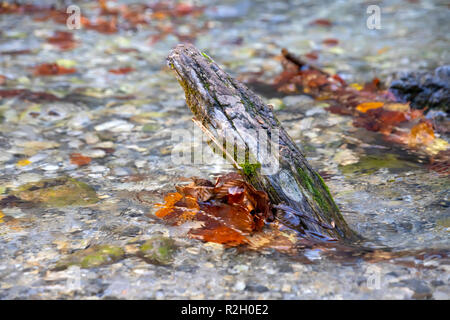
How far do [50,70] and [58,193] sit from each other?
8.40ft

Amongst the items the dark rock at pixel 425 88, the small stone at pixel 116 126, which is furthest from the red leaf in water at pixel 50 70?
the dark rock at pixel 425 88

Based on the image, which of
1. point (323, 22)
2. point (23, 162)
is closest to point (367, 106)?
point (23, 162)

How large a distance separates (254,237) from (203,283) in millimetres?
360

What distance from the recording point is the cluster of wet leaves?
3.35 meters

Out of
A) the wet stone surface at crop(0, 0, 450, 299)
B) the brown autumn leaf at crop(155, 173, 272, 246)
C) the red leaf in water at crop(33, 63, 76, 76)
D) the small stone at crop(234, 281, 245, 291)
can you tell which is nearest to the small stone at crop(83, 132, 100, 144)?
the wet stone surface at crop(0, 0, 450, 299)

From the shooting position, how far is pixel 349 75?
15.9 ft

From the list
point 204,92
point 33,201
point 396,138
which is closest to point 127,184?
point 33,201

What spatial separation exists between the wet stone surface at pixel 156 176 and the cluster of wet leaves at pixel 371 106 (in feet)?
0.50

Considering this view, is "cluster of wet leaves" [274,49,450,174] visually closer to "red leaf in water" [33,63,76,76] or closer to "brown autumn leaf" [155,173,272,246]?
"brown autumn leaf" [155,173,272,246]

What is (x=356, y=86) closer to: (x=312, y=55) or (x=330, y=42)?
(x=312, y=55)

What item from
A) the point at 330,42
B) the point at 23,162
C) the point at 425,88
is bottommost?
the point at 23,162

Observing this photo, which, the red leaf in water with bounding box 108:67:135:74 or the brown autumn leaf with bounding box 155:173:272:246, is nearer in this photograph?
the brown autumn leaf with bounding box 155:173:272:246

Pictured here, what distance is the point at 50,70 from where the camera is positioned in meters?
4.93
